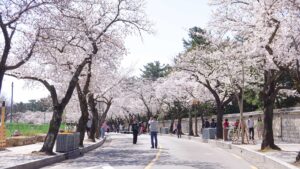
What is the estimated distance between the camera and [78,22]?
71.1ft

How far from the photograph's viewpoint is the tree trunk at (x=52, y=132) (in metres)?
22.2

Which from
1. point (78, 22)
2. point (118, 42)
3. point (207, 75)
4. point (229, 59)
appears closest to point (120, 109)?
point (207, 75)

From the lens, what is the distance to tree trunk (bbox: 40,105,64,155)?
22.2 m

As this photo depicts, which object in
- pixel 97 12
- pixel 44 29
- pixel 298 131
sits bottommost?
pixel 298 131

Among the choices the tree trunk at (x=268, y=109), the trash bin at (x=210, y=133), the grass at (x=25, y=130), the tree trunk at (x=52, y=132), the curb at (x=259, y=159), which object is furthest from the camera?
the grass at (x=25, y=130)

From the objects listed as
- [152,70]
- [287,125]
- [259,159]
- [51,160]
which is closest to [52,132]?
[51,160]

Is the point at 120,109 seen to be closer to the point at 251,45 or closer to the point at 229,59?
the point at 229,59

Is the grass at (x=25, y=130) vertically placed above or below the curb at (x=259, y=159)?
above

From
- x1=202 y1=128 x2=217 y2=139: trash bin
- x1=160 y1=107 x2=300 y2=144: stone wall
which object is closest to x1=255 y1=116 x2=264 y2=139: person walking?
x1=160 y1=107 x2=300 y2=144: stone wall

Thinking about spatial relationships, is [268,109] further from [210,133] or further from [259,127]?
[210,133]

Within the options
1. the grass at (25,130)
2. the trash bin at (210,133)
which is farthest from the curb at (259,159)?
the grass at (25,130)

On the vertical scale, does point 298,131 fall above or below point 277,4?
below

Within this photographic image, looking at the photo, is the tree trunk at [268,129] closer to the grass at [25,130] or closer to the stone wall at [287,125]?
the stone wall at [287,125]

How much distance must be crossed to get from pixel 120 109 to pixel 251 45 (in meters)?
70.0
